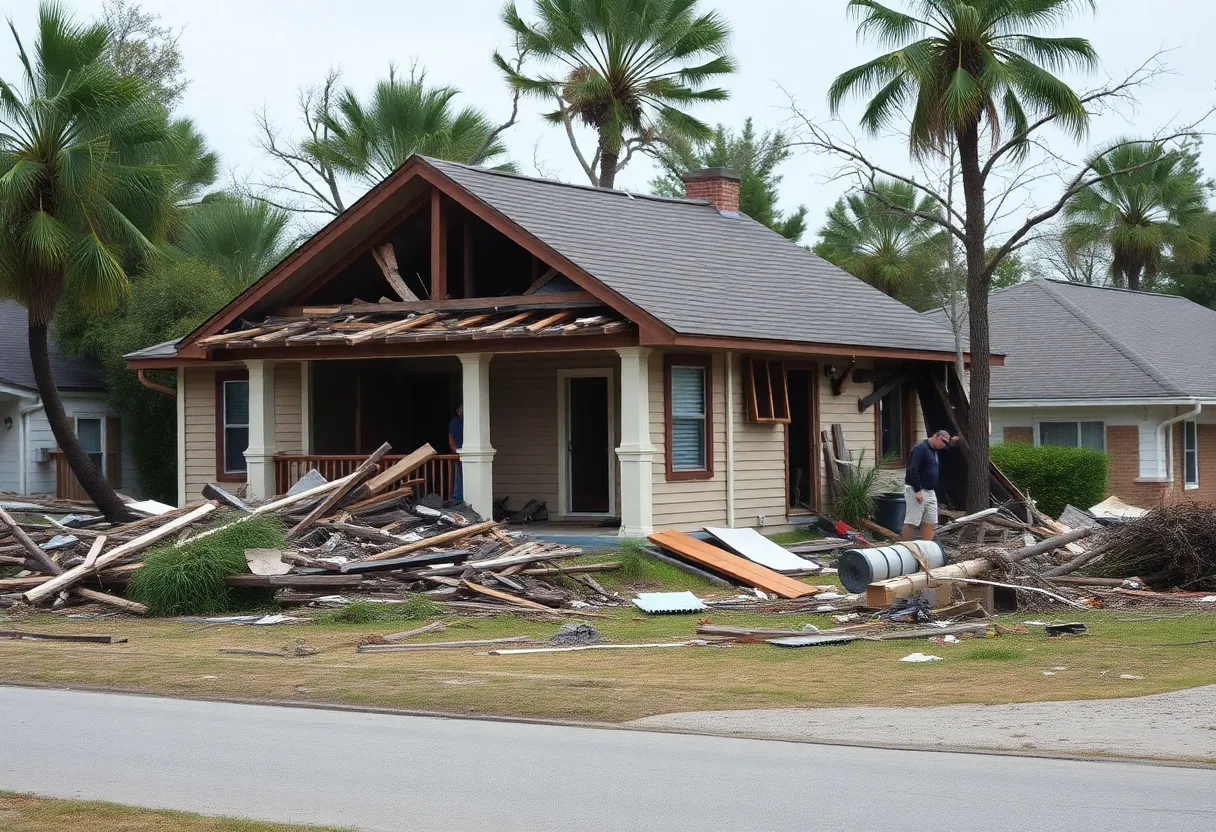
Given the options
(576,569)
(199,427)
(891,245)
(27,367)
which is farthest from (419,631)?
(891,245)

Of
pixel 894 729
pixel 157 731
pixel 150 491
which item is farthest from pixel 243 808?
pixel 150 491

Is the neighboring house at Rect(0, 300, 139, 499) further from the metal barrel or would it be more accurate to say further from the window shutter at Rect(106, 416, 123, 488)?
→ the metal barrel

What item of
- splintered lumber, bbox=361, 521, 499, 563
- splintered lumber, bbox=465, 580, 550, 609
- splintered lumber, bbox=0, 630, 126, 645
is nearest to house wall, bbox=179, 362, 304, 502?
splintered lumber, bbox=361, 521, 499, 563

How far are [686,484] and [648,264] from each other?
3.32 metres

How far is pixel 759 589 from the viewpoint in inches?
715

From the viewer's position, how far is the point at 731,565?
19000mm

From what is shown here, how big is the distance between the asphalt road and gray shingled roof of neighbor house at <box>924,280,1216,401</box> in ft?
78.4

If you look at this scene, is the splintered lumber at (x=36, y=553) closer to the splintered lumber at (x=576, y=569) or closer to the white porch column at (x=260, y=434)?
the white porch column at (x=260, y=434)

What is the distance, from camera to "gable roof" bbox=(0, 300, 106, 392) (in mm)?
33281

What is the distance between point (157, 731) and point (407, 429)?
15928mm

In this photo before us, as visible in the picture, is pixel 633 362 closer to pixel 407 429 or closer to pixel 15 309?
pixel 407 429

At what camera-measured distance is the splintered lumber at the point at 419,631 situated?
14.3m

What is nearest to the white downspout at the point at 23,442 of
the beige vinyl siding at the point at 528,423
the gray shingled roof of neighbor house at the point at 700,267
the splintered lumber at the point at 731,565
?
the beige vinyl siding at the point at 528,423

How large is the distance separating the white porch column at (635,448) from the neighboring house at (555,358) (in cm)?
3
